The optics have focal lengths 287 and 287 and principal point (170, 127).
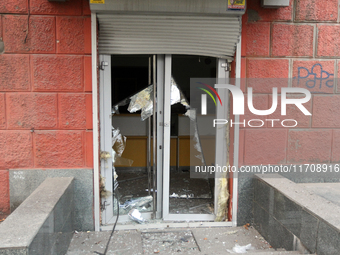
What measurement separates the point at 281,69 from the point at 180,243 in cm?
237

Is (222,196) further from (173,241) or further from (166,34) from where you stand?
(166,34)

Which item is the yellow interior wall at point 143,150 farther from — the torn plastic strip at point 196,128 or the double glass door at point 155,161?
the torn plastic strip at point 196,128

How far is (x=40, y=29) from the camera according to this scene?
3166mm

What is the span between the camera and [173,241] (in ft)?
10.6

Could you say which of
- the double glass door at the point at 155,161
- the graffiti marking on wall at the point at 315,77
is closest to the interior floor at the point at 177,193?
the double glass door at the point at 155,161

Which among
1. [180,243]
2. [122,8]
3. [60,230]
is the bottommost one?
[180,243]

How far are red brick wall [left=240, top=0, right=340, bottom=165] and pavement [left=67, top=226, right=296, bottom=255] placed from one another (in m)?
0.90

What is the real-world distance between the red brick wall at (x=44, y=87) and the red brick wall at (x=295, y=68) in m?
1.90

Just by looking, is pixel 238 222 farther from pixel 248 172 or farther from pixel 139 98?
pixel 139 98

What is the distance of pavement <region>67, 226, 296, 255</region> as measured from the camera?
9.91 feet

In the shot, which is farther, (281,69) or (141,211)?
(141,211)

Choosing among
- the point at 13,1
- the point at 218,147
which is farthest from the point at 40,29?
the point at 218,147

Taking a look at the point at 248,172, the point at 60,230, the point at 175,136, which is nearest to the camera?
the point at 60,230

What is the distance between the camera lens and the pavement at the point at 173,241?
119 inches
